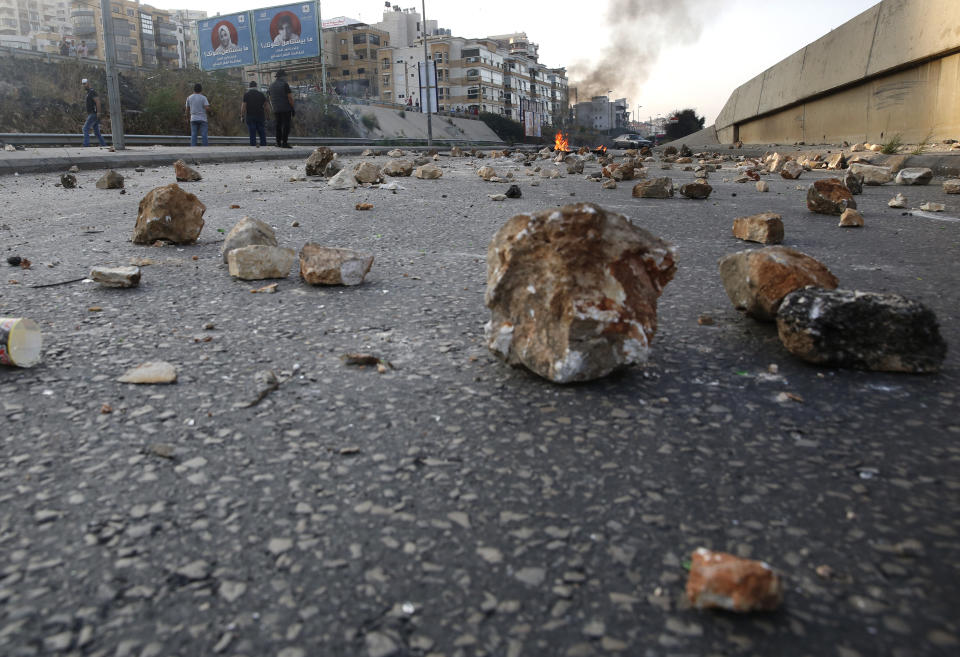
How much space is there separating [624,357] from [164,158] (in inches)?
499

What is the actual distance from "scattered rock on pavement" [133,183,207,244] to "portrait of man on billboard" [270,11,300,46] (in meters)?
40.9

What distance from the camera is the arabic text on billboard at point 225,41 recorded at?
4050cm

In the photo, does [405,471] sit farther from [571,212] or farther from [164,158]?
[164,158]

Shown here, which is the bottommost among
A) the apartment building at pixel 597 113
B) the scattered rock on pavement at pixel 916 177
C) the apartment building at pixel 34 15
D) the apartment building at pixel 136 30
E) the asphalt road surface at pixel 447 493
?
the asphalt road surface at pixel 447 493

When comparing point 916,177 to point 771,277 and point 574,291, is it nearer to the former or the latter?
point 771,277

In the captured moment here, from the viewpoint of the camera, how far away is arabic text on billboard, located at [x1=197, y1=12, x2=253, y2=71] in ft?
133

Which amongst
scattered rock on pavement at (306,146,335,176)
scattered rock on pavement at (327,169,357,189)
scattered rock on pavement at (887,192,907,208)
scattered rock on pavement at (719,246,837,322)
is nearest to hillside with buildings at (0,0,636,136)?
scattered rock on pavement at (306,146,335,176)

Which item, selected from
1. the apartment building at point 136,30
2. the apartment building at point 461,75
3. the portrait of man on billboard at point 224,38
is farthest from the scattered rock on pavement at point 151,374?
the apartment building at point 136,30

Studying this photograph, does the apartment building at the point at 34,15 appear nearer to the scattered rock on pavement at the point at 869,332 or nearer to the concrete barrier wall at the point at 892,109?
the concrete barrier wall at the point at 892,109

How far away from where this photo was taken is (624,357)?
1.67 m

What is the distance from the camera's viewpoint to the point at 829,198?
4.79 m

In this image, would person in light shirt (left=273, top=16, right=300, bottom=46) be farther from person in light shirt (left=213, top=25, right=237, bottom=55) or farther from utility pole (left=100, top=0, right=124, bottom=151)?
utility pole (left=100, top=0, right=124, bottom=151)

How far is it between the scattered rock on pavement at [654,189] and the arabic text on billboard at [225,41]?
40.6 m

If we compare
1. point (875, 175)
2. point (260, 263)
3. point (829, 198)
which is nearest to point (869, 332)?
point (260, 263)
